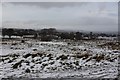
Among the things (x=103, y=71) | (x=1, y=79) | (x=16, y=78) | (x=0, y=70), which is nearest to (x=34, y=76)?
(x=16, y=78)

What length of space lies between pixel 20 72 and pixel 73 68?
11.0 feet

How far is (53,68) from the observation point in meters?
15.0

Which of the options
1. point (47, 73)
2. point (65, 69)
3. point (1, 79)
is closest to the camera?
point (1, 79)

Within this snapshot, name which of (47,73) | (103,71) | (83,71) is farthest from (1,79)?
(103,71)

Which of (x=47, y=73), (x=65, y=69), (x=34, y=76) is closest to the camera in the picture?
(x=34, y=76)

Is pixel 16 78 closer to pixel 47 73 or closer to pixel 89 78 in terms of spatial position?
pixel 47 73

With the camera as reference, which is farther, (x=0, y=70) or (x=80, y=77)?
(x=0, y=70)

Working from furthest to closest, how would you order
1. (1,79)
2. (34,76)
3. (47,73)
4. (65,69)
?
1. (65,69)
2. (47,73)
3. (34,76)
4. (1,79)

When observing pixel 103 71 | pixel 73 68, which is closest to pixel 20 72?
pixel 73 68

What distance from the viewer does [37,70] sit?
46.9 ft

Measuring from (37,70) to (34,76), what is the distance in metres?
1.71

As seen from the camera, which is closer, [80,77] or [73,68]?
[80,77]

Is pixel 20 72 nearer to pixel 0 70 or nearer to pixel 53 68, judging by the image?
pixel 0 70

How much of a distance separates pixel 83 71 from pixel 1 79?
4.86 metres
